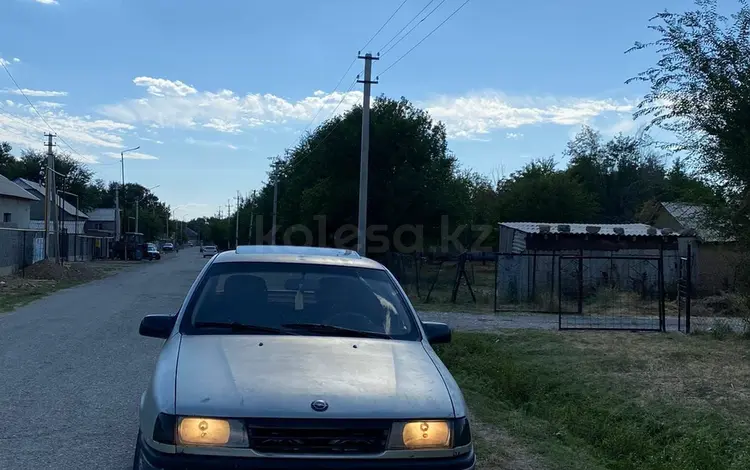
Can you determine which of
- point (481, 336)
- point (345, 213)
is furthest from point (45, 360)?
point (345, 213)

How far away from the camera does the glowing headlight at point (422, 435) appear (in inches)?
148

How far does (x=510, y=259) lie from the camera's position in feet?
90.6

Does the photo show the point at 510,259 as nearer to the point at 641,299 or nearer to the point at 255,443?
the point at 641,299

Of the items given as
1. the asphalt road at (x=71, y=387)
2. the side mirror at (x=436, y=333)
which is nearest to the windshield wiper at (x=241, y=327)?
the side mirror at (x=436, y=333)

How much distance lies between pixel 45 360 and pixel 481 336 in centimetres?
743

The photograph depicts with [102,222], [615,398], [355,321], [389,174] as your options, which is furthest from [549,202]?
[102,222]

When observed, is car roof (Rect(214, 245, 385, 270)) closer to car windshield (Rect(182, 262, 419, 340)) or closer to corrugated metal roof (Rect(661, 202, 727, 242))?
car windshield (Rect(182, 262, 419, 340))

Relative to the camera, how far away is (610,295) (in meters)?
23.6

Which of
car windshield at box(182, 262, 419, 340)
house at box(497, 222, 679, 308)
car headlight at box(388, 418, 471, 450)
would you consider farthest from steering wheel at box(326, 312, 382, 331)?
house at box(497, 222, 679, 308)

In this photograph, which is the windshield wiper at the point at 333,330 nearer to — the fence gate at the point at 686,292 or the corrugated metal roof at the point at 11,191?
the fence gate at the point at 686,292

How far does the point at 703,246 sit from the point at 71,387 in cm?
2543

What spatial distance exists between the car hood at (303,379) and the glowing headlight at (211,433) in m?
0.05

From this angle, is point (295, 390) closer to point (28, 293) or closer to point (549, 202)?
point (28, 293)

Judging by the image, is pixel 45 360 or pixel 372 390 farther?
pixel 45 360
